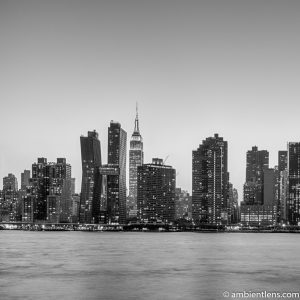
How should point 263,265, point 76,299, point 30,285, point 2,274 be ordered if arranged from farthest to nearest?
point 263,265 → point 2,274 → point 30,285 → point 76,299

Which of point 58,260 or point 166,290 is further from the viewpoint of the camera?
point 58,260

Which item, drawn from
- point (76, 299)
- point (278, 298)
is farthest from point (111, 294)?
point (278, 298)

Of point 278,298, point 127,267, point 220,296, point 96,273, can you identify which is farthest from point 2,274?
point 278,298

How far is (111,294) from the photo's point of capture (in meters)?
52.4

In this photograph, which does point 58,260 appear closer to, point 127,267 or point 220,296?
point 127,267

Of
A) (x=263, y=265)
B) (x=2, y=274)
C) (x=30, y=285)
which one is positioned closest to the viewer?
(x=30, y=285)

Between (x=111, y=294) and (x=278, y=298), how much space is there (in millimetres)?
13330

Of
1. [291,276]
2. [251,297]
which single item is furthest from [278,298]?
[291,276]

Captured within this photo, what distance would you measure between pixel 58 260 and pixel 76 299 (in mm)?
37422

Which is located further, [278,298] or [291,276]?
[291,276]

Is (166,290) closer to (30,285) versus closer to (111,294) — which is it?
(111,294)

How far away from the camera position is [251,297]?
4975 cm

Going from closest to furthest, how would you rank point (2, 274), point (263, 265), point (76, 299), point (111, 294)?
point (76, 299)
point (111, 294)
point (2, 274)
point (263, 265)

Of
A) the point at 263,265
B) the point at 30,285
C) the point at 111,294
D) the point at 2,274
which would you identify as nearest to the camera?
the point at 111,294
